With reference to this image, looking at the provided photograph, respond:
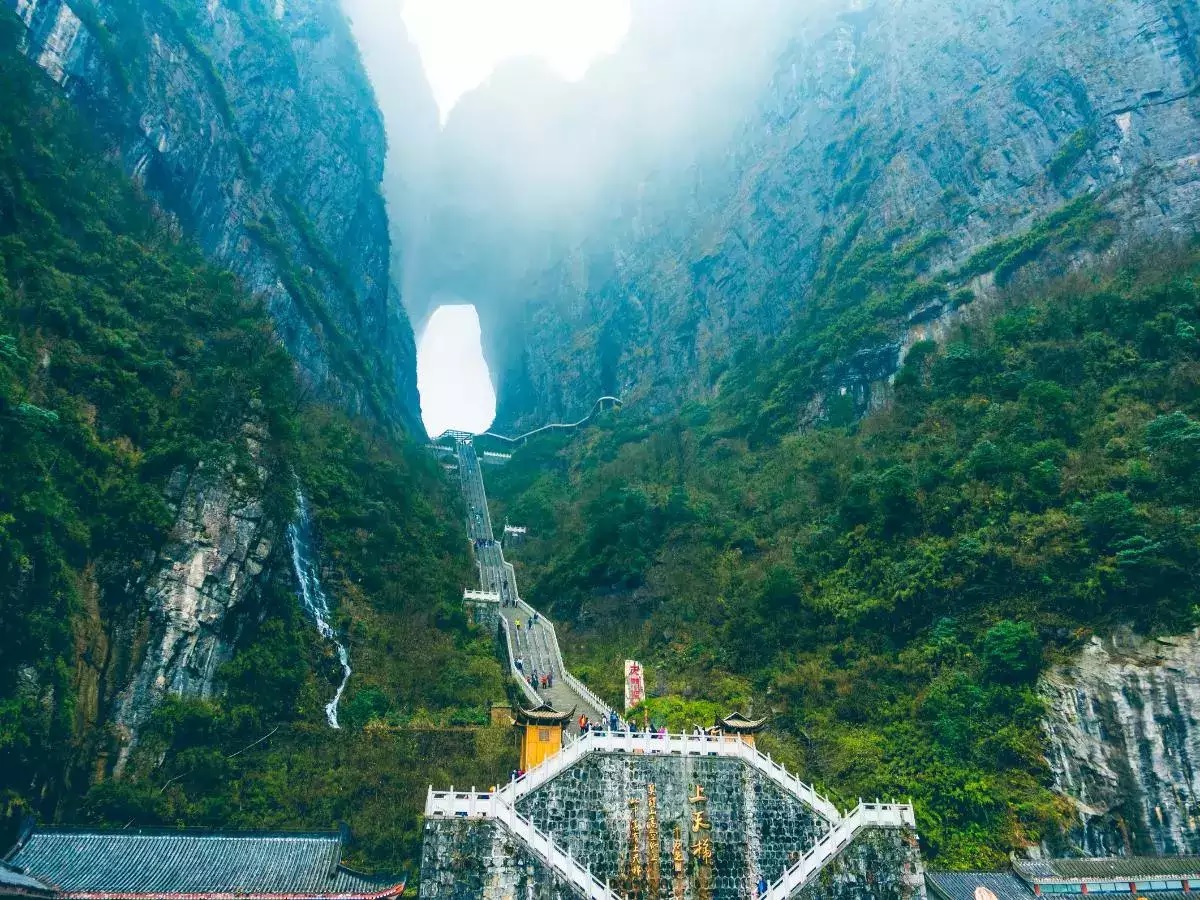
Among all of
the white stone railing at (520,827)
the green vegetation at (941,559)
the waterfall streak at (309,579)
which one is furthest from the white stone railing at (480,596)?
the white stone railing at (520,827)

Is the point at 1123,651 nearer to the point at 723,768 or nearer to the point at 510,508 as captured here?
the point at 723,768

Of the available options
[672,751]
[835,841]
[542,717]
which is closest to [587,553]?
[542,717]

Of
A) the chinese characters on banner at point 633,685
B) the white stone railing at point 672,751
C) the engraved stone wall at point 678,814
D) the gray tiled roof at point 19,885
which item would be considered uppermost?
the chinese characters on banner at point 633,685

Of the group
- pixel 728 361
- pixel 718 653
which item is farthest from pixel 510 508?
pixel 718 653

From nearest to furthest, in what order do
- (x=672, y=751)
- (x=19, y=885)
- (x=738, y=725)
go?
1. (x=19, y=885)
2. (x=672, y=751)
3. (x=738, y=725)

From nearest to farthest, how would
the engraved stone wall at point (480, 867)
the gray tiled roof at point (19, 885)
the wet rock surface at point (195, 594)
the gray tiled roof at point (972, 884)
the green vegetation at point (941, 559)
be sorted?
the gray tiled roof at point (19, 885), the engraved stone wall at point (480, 867), the gray tiled roof at point (972, 884), the green vegetation at point (941, 559), the wet rock surface at point (195, 594)

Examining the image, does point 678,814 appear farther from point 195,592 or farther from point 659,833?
point 195,592

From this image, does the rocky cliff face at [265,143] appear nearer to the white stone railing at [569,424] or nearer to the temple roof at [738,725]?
the white stone railing at [569,424]
